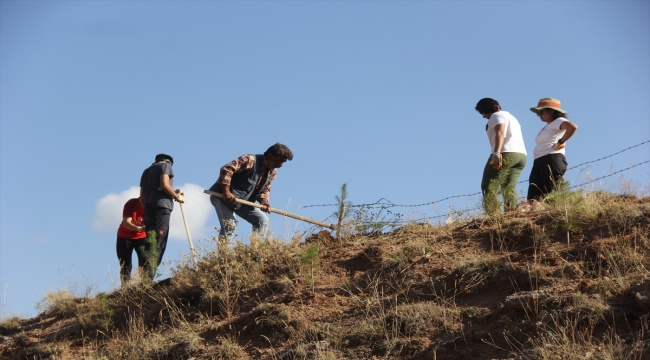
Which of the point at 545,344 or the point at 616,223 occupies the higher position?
the point at 616,223

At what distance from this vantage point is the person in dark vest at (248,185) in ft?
30.9

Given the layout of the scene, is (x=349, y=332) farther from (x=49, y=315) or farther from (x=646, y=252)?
(x=49, y=315)

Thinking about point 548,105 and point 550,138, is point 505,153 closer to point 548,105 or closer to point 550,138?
point 550,138

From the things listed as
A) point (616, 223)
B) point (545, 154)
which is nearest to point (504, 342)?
point (616, 223)

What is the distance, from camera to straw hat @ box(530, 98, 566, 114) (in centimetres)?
911

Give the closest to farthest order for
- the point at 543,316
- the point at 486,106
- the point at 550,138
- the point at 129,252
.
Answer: the point at 543,316 < the point at 550,138 < the point at 486,106 < the point at 129,252

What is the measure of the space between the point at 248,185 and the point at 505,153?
290 cm

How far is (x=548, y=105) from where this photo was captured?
9.14 meters

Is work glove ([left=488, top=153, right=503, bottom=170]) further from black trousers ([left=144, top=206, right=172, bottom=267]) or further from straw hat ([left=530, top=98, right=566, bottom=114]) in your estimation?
black trousers ([left=144, top=206, right=172, bottom=267])

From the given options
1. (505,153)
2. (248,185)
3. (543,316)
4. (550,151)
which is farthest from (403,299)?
(248,185)

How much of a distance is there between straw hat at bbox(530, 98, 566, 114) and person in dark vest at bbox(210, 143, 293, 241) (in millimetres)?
2788

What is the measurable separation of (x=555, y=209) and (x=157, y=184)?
173 inches

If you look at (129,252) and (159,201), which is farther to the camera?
(129,252)

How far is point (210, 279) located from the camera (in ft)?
27.9
